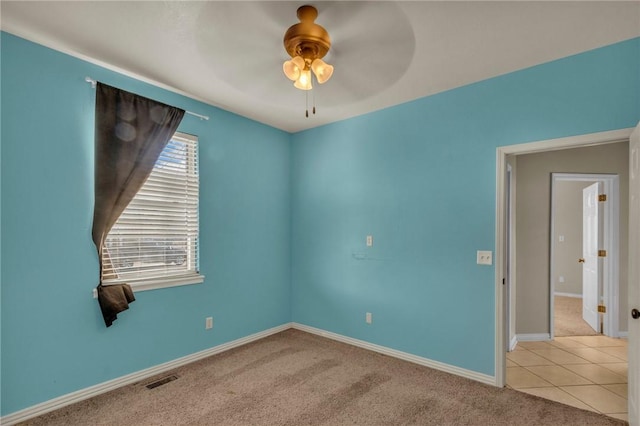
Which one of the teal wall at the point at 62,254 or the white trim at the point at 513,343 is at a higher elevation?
the teal wall at the point at 62,254

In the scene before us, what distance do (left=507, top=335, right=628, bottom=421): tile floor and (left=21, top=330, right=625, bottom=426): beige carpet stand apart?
0.20 meters

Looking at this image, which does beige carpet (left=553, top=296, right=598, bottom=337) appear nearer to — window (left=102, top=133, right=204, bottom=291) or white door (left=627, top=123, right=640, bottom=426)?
white door (left=627, top=123, right=640, bottom=426)

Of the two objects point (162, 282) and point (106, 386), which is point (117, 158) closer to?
point (162, 282)

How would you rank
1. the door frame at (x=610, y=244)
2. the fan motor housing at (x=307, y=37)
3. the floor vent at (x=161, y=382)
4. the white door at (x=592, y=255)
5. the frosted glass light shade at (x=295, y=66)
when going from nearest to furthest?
the fan motor housing at (x=307, y=37) < the frosted glass light shade at (x=295, y=66) < the floor vent at (x=161, y=382) < the door frame at (x=610, y=244) < the white door at (x=592, y=255)

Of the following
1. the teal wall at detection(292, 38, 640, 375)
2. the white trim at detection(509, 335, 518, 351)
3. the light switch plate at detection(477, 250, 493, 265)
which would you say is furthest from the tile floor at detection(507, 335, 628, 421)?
the light switch plate at detection(477, 250, 493, 265)

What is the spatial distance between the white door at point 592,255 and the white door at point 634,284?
7.88 feet

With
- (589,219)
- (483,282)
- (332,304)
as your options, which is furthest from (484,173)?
(589,219)

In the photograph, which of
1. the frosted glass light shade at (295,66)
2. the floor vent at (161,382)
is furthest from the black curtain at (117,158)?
the frosted glass light shade at (295,66)

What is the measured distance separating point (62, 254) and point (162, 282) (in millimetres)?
811

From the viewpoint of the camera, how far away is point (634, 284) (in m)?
2.07

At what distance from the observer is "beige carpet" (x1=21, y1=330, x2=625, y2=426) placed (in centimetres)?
225

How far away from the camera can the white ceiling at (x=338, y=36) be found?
191 cm

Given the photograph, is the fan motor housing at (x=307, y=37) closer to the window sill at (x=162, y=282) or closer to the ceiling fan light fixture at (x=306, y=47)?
the ceiling fan light fixture at (x=306, y=47)

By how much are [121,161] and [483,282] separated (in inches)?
129
